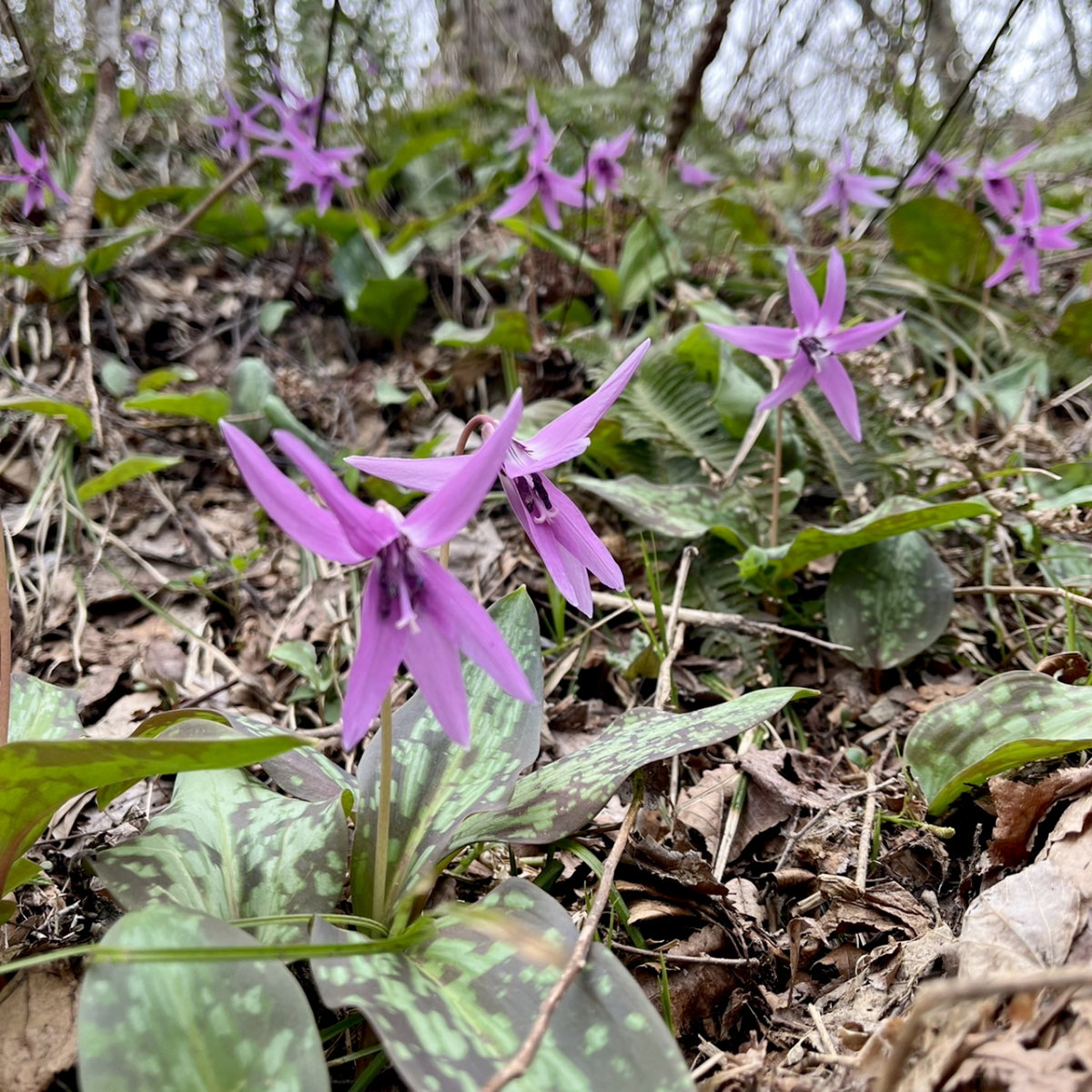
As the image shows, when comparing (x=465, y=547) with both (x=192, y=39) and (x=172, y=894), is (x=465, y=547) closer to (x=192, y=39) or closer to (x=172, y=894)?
(x=172, y=894)

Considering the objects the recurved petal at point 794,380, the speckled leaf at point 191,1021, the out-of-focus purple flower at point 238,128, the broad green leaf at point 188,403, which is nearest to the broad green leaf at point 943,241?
the recurved petal at point 794,380

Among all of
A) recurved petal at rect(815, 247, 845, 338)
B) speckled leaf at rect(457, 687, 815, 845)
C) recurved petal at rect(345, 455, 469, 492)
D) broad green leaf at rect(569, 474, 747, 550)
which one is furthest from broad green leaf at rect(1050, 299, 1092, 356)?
recurved petal at rect(345, 455, 469, 492)

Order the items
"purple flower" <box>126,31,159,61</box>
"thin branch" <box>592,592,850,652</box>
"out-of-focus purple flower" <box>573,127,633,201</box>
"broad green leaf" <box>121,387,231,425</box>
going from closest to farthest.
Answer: "thin branch" <box>592,592,850,652</box>, "broad green leaf" <box>121,387,231,425</box>, "out-of-focus purple flower" <box>573,127,633,201</box>, "purple flower" <box>126,31,159,61</box>

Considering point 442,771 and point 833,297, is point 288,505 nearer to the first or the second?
point 442,771

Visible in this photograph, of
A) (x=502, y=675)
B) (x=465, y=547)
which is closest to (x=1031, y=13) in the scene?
(x=465, y=547)

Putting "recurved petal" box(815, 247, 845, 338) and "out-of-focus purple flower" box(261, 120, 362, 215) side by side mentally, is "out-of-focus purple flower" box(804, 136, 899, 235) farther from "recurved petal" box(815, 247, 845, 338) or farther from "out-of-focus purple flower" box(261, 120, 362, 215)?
"out-of-focus purple flower" box(261, 120, 362, 215)

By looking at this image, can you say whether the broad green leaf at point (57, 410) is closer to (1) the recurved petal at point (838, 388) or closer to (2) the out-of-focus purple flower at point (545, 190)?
(2) the out-of-focus purple flower at point (545, 190)

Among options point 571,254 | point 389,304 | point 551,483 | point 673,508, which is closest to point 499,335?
point 571,254
